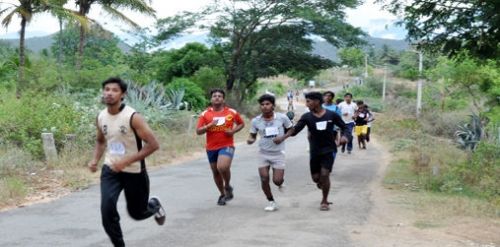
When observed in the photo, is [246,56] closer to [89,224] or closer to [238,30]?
[238,30]

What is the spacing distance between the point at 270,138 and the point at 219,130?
73 centimetres

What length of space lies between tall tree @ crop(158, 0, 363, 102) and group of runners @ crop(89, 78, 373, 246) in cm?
2152

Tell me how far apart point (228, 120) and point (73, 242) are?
9.77ft

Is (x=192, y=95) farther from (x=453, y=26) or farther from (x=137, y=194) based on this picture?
(x=137, y=194)

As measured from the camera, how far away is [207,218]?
8.33 m

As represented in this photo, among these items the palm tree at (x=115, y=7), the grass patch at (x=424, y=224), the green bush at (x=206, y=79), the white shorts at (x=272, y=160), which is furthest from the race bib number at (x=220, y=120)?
the green bush at (x=206, y=79)

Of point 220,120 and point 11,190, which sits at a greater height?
point 220,120

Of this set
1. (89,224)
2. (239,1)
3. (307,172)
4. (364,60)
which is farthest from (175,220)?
(364,60)

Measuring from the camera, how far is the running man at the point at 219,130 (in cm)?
895

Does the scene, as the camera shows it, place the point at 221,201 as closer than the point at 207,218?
No

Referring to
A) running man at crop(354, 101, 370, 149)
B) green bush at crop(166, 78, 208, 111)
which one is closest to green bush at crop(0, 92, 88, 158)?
running man at crop(354, 101, 370, 149)

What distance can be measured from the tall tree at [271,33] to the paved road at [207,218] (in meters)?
23.4

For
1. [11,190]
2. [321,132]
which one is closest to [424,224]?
[321,132]

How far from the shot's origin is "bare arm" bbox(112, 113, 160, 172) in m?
5.75
